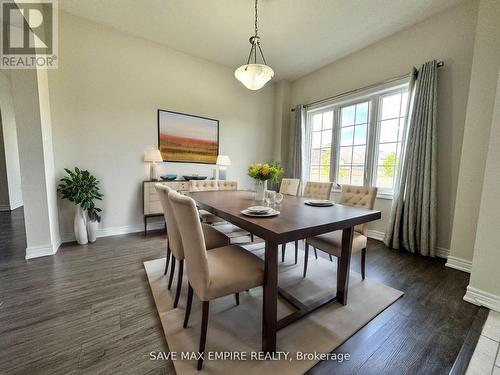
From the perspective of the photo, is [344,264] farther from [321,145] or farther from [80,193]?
[80,193]

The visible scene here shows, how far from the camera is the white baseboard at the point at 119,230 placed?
113 inches

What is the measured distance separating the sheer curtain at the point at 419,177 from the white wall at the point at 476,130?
0.94ft

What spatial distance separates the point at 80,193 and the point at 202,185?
1.58 meters

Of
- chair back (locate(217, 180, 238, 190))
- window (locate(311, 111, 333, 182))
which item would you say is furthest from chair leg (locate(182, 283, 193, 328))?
window (locate(311, 111, 333, 182))

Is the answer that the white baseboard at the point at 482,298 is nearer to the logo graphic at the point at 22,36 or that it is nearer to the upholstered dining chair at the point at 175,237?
the upholstered dining chair at the point at 175,237

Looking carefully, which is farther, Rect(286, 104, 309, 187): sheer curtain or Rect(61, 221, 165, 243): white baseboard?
Rect(286, 104, 309, 187): sheer curtain

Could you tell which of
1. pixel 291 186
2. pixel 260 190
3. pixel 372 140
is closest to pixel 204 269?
pixel 260 190

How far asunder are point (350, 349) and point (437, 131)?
286 centimetres

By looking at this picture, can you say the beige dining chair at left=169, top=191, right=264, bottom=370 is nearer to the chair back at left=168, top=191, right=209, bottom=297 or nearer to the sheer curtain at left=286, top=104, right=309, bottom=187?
the chair back at left=168, top=191, right=209, bottom=297

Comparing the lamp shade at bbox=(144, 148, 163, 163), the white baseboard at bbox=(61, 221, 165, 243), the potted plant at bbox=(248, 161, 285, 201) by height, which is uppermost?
the lamp shade at bbox=(144, 148, 163, 163)

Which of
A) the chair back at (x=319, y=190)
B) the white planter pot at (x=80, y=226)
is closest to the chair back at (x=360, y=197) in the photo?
the chair back at (x=319, y=190)

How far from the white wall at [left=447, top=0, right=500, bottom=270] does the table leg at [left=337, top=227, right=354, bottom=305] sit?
175 cm

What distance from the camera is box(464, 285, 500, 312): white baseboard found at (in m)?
1.62

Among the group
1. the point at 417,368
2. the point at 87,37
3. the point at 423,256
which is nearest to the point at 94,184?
the point at 87,37
